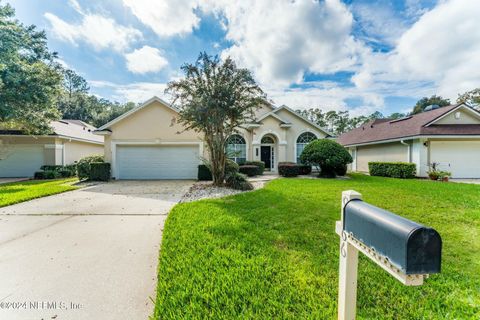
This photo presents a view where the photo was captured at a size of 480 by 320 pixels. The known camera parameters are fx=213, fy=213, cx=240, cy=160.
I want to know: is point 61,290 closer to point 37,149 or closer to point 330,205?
point 330,205

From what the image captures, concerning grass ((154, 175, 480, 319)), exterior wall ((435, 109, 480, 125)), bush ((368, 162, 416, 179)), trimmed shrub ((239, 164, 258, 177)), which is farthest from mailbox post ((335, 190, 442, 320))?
exterior wall ((435, 109, 480, 125))

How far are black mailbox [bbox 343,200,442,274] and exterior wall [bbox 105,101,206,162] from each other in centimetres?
1285

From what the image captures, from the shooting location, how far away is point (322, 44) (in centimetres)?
1166

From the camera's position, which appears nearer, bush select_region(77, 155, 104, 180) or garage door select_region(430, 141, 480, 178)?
bush select_region(77, 155, 104, 180)

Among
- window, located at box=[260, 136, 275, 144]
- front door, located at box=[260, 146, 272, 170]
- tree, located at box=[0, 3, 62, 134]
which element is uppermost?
tree, located at box=[0, 3, 62, 134]

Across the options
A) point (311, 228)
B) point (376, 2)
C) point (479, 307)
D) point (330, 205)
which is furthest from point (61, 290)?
point (376, 2)

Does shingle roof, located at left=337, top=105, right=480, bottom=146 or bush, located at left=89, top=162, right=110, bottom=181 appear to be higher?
shingle roof, located at left=337, top=105, right=480, bottom=146

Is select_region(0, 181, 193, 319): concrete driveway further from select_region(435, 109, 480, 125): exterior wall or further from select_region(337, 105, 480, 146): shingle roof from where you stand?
select_region(435, 109, 480, 125): exterior wall

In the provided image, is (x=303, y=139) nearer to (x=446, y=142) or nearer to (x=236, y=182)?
(x=446, y=142)

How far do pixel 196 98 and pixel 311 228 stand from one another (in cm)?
722

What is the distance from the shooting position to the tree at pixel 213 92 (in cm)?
914

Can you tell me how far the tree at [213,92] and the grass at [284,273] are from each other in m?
5.10

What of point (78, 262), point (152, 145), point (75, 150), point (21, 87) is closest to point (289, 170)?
point (152, 145)

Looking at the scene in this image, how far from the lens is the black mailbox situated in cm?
92
